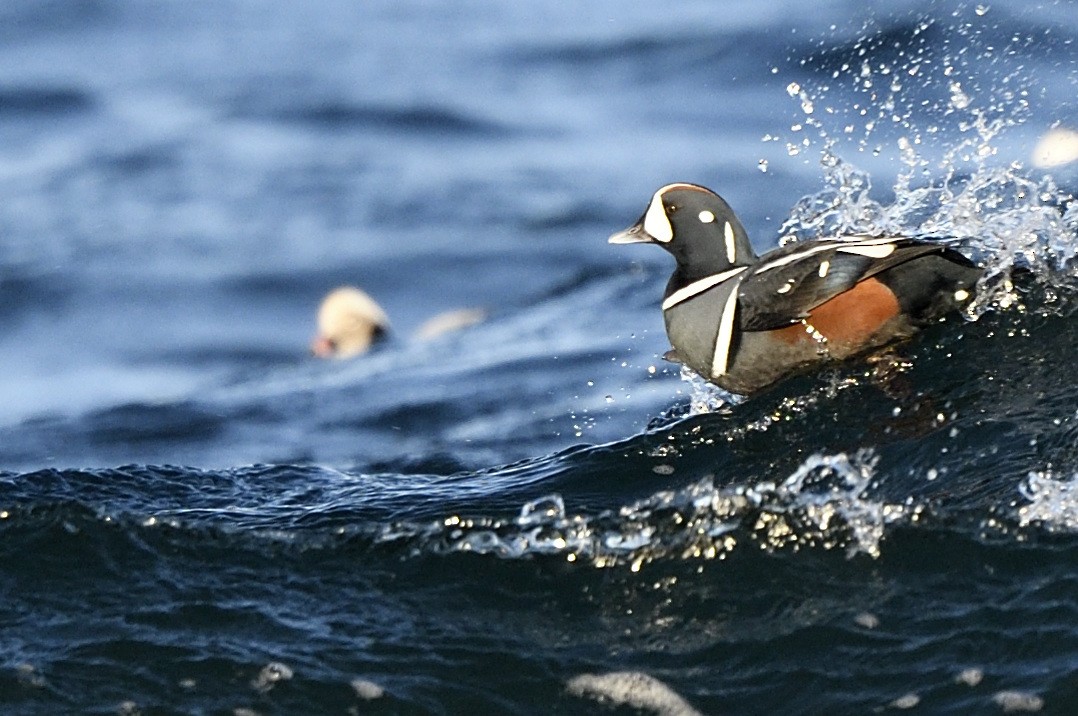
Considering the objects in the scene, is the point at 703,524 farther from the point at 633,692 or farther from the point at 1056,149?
the point at 1056,149

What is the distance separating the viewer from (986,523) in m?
4.75

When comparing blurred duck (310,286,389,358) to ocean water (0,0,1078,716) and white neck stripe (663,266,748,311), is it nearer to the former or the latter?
ocean water (0,0,1078,716)

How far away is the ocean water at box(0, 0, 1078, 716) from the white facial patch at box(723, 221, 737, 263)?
55 cm

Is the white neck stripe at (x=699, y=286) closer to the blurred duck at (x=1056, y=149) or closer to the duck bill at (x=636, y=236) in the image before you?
the duck bill at (x=636, y=236)

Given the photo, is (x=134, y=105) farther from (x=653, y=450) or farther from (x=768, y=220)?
(x=653, y=450)

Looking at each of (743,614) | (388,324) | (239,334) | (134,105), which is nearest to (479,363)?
(388,324)

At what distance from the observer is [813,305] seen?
5.73 meters

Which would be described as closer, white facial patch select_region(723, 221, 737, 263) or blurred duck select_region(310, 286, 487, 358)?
white facial patch select_region(723, 221, 737, 263)

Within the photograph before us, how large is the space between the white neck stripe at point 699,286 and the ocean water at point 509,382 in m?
0.43

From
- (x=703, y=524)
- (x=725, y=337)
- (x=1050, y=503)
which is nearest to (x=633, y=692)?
(x=703, y=524)

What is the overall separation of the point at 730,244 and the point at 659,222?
0.96 ft

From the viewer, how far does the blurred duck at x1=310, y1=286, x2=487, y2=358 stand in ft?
33.0

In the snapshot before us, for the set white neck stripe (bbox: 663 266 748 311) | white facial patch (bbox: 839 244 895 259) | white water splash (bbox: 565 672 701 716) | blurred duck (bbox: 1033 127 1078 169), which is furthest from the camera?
blurred duck (bbox: 1033 127 1078 169)

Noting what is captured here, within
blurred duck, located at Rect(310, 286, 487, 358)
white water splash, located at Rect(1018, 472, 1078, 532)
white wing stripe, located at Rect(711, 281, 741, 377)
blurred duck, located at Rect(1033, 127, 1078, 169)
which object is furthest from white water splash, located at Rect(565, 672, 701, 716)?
blurred duck, located at Rect(1033, 127, 1078, 169)
